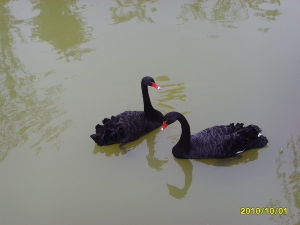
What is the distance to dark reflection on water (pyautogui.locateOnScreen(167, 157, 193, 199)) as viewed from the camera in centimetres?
309

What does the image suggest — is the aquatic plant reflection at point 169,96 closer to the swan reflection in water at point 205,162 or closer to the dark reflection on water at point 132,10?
the swan reflection in water at point 205,162

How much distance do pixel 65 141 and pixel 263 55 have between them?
7.82ft

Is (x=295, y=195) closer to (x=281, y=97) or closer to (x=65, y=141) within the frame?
(x=281, y=97)

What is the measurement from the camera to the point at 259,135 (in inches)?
126

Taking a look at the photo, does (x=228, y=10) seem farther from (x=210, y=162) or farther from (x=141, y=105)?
(x=210, y=162)

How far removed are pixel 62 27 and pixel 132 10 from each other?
0.98 metres

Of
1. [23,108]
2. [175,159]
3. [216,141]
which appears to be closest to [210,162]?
[216,141]

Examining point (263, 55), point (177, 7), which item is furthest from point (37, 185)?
point (177, 7)

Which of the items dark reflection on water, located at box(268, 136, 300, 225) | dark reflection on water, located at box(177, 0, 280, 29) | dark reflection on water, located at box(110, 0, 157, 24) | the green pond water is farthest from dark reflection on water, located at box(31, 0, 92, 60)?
dark reflection on water, located at box(268, 136, 300, 225)

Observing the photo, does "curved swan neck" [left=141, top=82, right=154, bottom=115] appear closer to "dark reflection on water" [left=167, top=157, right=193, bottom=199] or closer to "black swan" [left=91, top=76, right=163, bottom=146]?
"black swan" [left=91, top=76, right=163, bottom=146]

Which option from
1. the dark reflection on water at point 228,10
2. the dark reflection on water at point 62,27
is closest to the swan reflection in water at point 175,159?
the dark reflection on water at point 62,27

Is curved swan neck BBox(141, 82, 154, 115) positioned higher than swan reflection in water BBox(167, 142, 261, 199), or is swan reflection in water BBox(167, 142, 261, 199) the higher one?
curved swan neck BBox(141, 82, 154, 115)

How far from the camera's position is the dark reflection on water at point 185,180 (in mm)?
3094
